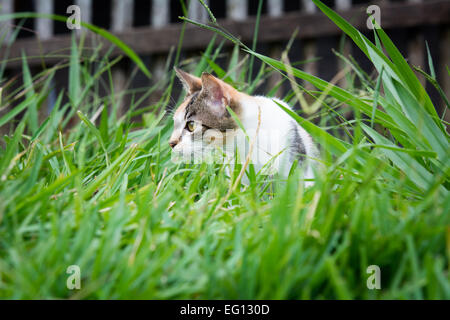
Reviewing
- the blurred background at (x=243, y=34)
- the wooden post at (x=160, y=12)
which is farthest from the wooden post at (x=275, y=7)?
the wooden post at (x=160, y=12)

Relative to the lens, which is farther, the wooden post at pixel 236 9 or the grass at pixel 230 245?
the wooden post at pixel 236 9

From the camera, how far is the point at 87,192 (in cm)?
99

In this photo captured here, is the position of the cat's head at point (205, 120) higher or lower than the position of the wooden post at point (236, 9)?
lower

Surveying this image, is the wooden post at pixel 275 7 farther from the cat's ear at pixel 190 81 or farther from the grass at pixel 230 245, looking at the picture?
the grass at pixel 230 245

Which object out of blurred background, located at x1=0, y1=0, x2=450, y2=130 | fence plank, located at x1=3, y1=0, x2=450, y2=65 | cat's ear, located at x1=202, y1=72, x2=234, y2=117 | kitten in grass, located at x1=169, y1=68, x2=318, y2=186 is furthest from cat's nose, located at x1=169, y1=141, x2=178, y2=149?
fence plank, located at x1=3, y1=0, x2=450, y2=65

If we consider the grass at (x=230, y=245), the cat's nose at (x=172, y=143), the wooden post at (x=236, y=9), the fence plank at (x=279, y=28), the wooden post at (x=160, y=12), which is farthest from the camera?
the wooden post at (x=160, y=12)

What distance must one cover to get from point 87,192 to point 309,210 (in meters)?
0.52

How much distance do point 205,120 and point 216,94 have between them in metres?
0.12

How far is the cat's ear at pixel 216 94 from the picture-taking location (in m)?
1.51

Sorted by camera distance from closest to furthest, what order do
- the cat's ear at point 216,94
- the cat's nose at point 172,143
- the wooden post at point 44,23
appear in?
the cat's ear at point 216,94 < the cat's nose at point 172,143 < the wooden post at point 44,23

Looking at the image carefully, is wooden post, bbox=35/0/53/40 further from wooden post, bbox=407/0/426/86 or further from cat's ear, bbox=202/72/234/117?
wooden post, bbox=407/0/426/86

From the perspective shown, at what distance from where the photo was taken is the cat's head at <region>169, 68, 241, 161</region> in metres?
1.57

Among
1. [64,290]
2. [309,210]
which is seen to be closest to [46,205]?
[64,290]
